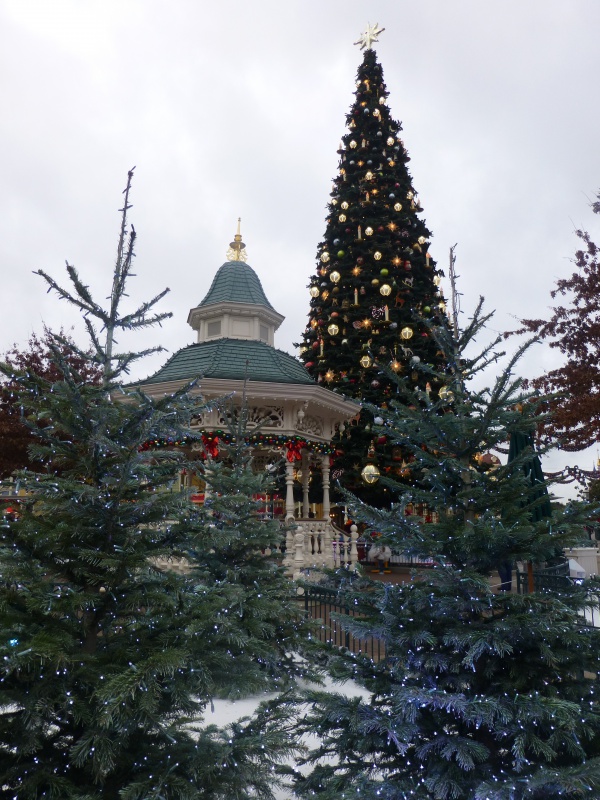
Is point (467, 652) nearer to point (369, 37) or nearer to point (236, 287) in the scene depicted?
point (236, 287)

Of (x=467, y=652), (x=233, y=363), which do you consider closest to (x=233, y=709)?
(x=467, y=652)

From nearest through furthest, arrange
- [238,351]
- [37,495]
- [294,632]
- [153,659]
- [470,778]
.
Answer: [153,659]
[470,778]
[37,495]
[294,632]
[238,351]

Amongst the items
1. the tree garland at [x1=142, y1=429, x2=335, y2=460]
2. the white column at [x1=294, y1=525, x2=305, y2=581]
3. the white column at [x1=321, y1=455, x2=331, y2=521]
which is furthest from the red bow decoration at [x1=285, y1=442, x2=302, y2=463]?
the white column at [x1=294, y1=525, x2=305, y2=581]

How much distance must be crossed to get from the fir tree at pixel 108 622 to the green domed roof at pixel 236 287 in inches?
552

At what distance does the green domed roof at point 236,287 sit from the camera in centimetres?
1827

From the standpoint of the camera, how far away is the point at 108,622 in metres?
3.75

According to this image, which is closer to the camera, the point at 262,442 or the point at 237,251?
the point at 262,442

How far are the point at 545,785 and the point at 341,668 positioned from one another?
1.45 metres

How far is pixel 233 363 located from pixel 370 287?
30.3ft

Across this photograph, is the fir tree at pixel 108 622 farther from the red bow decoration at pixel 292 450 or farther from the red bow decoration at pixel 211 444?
the red bow decoration at pixel 292 450

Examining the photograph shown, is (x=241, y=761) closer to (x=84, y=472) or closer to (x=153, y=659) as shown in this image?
(x=153, y=659)

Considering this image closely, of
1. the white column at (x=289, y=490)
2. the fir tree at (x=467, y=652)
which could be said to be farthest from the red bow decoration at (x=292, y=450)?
the fir tree at (x=467, y=652)

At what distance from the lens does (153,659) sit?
326cm

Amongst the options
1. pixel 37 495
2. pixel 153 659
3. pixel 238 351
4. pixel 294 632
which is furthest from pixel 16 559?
pixel 238 351
